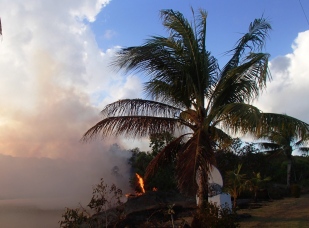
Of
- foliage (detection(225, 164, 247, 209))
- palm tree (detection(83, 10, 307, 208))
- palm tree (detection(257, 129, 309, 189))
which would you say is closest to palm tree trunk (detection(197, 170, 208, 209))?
palm tree (detection(83, 10, 307, 208))

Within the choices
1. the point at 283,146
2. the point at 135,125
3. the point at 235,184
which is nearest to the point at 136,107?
the point at 135,125

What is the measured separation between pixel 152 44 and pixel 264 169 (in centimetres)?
2311

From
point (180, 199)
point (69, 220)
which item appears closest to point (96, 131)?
point (69, 220)

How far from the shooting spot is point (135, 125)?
10.4 m

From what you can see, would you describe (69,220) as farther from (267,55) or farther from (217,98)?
(267,55)

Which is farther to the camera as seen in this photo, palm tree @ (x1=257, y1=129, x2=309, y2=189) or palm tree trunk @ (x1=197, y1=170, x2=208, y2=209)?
palm tree @ (x1=257, y1=129, x2=309, y2=189)

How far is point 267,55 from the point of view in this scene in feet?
32.6

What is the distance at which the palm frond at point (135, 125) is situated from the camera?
33.9ft

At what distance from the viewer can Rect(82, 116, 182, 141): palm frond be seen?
1033 cm

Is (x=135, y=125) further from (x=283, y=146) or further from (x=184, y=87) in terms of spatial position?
(x=283, y=146)

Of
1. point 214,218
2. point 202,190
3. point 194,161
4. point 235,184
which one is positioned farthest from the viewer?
point 235,184

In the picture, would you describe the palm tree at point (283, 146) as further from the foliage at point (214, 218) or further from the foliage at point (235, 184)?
the foliage at point (214, 218)

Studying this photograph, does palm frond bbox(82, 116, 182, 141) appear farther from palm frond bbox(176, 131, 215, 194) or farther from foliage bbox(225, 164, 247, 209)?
foliage bbox(225, 164, 247, 209)

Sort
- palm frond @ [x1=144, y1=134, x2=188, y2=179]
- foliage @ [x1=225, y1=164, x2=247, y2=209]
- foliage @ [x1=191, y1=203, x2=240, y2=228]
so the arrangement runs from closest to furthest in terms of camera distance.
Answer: foliage @ [x1=191, y1=203, x2=240, y2=228] < palm frond @ [x1=144, y1=134, x2=188, y2=179] < foliage @ [x1=225, y1=164, x2=247, y2=209]
